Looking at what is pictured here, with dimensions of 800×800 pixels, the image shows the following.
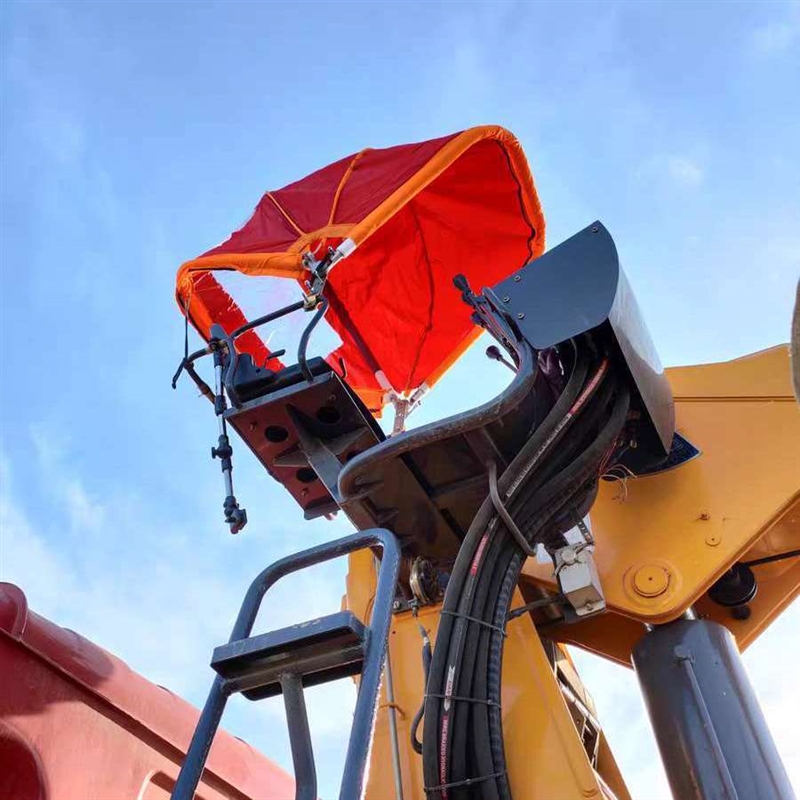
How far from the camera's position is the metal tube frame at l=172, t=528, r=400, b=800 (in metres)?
1.39

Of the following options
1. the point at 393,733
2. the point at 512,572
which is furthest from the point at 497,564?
the point at 393,733

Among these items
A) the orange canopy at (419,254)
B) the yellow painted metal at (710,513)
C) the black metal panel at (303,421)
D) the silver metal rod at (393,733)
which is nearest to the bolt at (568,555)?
the yellow painted metal at (710,513)

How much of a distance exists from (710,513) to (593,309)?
0.81 meters

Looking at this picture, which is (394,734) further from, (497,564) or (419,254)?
(419,254)

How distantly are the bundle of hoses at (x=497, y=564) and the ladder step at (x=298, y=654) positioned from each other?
0.94 meters

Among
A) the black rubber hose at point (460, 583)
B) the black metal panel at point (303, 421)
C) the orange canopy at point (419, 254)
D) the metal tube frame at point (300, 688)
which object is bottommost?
the metal tube frame at point (300, 688)

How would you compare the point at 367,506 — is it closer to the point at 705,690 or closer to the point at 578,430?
the point at 578,430

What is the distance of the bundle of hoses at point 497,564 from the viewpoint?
235cm

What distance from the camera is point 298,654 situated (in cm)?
153

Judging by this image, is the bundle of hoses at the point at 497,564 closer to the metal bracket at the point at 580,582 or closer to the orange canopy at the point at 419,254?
the metal bracket at the point at 580,582

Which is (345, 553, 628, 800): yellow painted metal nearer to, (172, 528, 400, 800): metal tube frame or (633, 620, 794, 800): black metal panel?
(633, 620, 794, 800): black metal panel

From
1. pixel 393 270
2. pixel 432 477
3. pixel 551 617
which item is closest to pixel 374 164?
pixel 393 270

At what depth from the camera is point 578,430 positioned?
294 centimetres

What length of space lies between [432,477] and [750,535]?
3.54 ft
